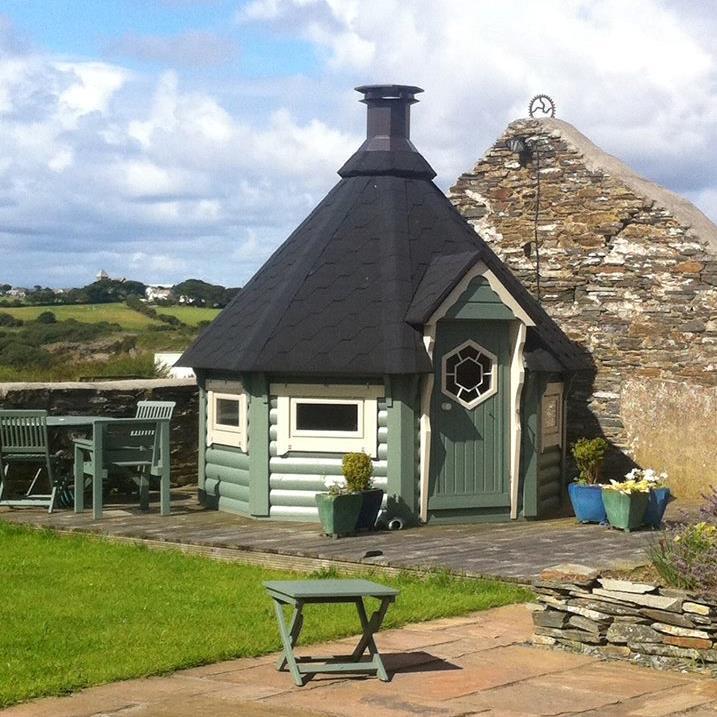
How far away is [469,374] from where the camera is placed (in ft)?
49.6

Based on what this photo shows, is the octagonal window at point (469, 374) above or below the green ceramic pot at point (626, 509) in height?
above

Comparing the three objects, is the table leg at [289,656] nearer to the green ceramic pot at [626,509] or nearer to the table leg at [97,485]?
the green ceramic pot at [626,509]

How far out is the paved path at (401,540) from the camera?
12.1 meters

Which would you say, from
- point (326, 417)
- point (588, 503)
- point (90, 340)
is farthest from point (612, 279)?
point (90, 340)

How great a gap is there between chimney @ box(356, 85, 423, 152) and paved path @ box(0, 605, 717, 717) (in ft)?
28.5

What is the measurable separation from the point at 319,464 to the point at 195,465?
372 centimetres

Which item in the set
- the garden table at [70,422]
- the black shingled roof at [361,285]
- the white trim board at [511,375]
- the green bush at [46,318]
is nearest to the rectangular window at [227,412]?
the black shingled roof at [361,285]

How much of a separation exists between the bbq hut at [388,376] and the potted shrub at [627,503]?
1101 mm

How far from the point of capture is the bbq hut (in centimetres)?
1466

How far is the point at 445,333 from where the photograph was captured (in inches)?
586

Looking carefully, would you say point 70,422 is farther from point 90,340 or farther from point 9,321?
point 9,321

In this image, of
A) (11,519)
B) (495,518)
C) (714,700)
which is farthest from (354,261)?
(714,700)

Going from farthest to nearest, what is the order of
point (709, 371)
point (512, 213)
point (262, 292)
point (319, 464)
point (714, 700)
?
point (512, 213) < point (709, 371) < point (262, 292) < point (319, 464) < point (714, 700)

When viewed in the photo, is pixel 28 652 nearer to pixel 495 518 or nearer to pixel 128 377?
pixel 495 518
